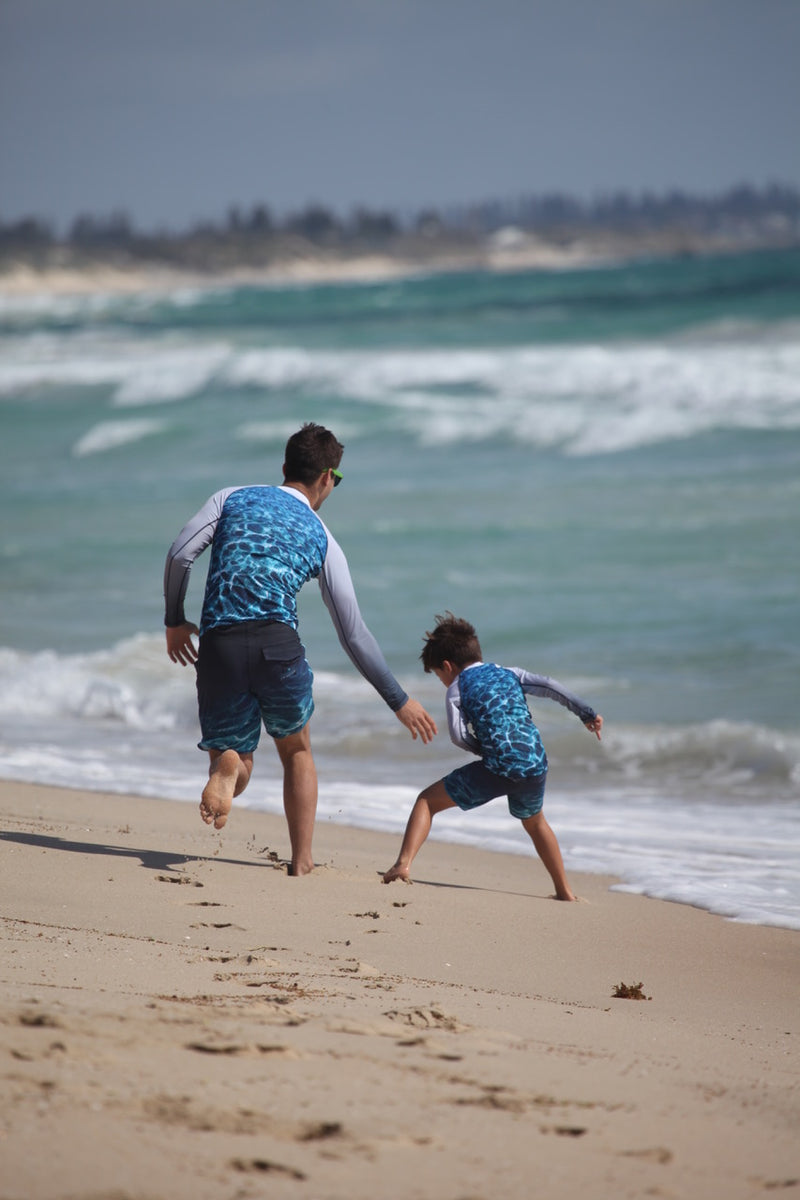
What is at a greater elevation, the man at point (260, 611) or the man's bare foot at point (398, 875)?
the man at point (260, 611)

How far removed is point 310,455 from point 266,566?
0.42 m

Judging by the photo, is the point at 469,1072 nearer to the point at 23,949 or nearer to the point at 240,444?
the point at 23,949

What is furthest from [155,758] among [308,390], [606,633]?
[308,390]

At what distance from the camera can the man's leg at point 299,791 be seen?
4598mm

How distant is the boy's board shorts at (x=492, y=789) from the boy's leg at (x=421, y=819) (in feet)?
0.11

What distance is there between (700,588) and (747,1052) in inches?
302

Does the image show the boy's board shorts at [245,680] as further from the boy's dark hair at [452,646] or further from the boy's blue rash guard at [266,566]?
the boy's dark hair at [452,646]

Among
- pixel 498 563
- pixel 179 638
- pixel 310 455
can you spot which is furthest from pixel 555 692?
pixel 498 563

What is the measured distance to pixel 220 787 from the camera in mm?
4203

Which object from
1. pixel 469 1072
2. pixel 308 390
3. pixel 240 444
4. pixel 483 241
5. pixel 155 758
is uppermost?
pixel 483 241

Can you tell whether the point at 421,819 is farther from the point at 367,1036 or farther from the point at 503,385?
the point at 503,385

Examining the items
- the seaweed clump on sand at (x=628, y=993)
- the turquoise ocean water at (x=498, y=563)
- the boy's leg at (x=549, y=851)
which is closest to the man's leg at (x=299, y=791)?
the boy's leg at (x=549, y=851)

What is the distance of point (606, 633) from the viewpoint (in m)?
9.60

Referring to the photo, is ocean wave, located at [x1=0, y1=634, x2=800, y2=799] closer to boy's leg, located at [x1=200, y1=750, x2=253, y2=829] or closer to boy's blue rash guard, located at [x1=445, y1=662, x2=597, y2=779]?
boy's blue rash guard, located at [x1=445, y1=662, x2=597, y2=779]
